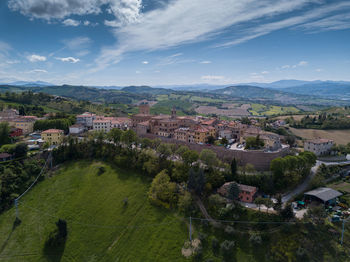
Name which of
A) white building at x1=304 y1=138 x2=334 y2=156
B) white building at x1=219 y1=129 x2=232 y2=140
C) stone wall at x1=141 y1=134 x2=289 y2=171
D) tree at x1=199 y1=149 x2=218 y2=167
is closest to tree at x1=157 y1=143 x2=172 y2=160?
tree at x1=199 y1=149 x2=218 y2=167

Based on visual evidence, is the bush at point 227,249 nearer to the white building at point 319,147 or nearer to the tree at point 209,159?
the tree at point 209,159

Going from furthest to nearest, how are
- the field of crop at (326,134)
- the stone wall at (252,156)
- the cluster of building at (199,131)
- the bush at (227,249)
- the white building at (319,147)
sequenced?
the field of crop at (326,134), the cluster of building at (199,131), the white building at (319,147), the stone wall at (252,156), the bush at (227,249)

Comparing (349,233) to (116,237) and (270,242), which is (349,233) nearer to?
(270,242)

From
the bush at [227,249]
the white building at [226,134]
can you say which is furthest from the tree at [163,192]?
the white building at [226,134]

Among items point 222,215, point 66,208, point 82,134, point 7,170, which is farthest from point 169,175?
point 82,134

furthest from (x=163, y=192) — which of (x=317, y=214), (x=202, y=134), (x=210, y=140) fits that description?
(x=317, y=214)

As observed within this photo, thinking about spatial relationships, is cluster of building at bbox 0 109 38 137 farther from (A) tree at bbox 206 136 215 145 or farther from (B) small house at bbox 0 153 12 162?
(A) tree at bbox 206 136 215 145
